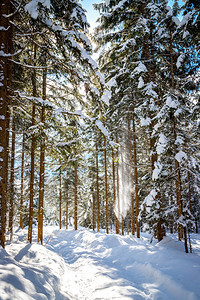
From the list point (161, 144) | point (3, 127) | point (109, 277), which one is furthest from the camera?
point (161, 144)

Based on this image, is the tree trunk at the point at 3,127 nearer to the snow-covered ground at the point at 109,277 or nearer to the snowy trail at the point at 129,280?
the snow-covered ground at the point at 109,277

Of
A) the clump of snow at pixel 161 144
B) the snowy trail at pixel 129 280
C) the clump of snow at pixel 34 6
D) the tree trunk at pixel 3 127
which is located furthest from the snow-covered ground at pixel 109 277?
the clump of snow at pixel 34 6

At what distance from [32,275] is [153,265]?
4.10 m

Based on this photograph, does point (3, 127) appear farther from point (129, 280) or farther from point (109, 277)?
point (129, 280)

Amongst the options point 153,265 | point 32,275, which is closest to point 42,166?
point 32,275

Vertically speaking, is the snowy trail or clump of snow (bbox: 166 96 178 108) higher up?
clump of snow (bbox: 166 96 178 108)

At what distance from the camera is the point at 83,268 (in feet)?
22.0

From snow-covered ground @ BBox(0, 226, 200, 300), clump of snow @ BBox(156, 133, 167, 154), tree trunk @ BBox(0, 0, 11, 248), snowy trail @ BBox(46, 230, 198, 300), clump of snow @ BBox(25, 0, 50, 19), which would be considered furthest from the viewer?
clump of snow @ BBox(156, 133, 167, 154)

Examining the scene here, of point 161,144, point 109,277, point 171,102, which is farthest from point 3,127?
point 171,102

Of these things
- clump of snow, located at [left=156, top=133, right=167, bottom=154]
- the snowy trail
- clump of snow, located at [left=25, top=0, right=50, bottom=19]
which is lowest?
the snowy trail

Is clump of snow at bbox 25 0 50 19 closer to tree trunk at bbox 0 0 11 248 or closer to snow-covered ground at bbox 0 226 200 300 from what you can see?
tree trunk at bbox 0 0 11 248

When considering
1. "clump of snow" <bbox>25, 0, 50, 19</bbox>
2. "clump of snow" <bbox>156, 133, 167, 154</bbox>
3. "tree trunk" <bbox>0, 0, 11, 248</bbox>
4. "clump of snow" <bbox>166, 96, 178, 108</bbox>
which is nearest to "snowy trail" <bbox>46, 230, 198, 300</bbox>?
"tree trunk" <bbox>0, 0, 11, 248</bbox>

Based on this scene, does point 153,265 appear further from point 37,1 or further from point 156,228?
point 37,1

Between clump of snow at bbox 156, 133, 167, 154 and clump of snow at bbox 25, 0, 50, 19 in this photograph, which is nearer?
clump of snow at bbox 25, 0, 50, 19
